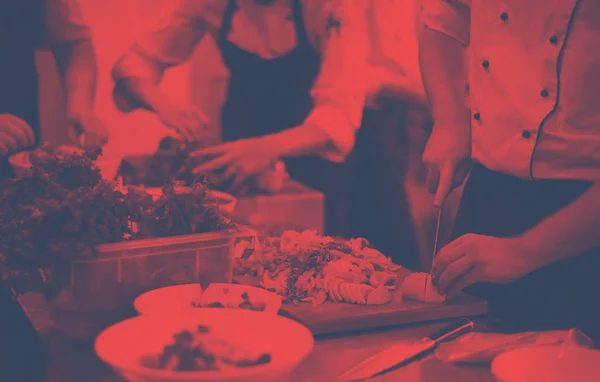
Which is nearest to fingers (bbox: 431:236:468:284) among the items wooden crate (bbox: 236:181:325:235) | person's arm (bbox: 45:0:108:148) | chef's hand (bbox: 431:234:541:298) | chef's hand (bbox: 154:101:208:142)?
chef's hand (bbox: 431:234:541:298)

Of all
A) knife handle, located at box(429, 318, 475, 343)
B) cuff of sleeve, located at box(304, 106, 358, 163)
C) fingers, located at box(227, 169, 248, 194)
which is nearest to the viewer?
knife handle, located at box(429, 318, 475, 343)

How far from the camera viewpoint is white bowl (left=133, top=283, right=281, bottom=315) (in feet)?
3.67

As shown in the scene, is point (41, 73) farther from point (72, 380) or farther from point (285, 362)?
point (285, 362)

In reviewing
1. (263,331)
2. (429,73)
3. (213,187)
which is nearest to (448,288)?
(263,331)

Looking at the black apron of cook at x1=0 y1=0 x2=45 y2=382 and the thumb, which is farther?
the black apron of cook at x1=0 y1=0 x2=45 y2=382

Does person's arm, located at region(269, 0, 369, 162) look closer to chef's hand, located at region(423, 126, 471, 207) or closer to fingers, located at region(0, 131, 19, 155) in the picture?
chef's hand, located at region(423, 126, 471, 207)

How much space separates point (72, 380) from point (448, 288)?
2.18 feet

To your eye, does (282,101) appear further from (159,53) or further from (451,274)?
(451,274)

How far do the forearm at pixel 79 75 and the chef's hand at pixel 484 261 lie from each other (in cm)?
141

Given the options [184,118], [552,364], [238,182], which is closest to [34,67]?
[184,118]

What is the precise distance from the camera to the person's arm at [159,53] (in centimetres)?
233

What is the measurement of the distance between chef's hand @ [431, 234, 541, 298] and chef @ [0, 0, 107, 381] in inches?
53.5

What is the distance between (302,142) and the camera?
2.27 metres

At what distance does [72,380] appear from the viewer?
1.01m
